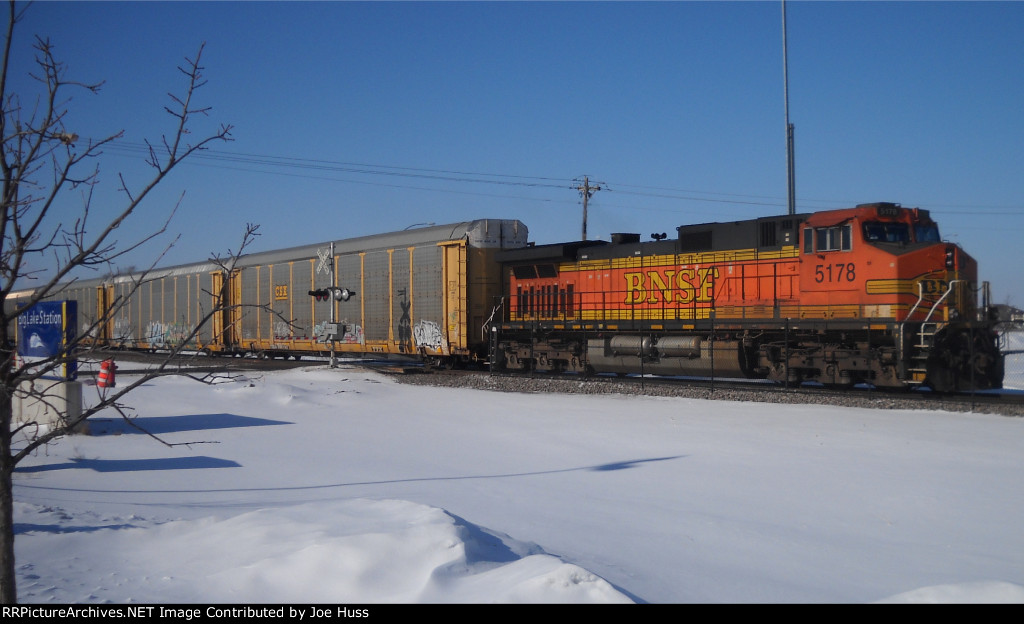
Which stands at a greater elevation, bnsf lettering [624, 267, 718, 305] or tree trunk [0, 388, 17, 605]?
bnsf lettering [624, 267, 718, 305]

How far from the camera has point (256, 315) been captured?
2889 cm

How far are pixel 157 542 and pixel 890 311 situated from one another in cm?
1274

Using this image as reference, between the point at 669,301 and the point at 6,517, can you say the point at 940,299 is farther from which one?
the point at 6,517

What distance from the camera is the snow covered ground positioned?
15.7 ft

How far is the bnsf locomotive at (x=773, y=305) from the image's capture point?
45.4 ft

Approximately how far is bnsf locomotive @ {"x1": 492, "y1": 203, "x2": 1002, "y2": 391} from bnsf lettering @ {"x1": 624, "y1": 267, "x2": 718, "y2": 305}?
0.03m

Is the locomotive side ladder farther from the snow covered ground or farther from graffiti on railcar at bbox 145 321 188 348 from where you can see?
graffiti on railcar at bbox 145 321 188 348

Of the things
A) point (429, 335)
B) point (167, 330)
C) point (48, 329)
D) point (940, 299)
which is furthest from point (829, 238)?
point (167, 330)

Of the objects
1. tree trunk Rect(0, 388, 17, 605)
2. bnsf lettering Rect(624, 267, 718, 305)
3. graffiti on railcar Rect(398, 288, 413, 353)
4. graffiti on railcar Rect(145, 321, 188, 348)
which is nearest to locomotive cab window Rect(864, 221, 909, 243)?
bnsf lettering Rect(624, 267, 718, 305)

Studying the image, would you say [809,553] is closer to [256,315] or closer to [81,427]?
[81,427]

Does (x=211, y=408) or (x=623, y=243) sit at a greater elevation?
(x=623, y=243)

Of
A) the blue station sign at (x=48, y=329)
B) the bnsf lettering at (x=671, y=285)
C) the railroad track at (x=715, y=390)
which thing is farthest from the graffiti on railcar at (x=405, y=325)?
the blue station sign at (x=48, y=329)

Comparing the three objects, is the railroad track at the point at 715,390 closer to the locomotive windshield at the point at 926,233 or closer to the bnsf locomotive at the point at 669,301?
the bnsf locomotive at the point at 669,301
